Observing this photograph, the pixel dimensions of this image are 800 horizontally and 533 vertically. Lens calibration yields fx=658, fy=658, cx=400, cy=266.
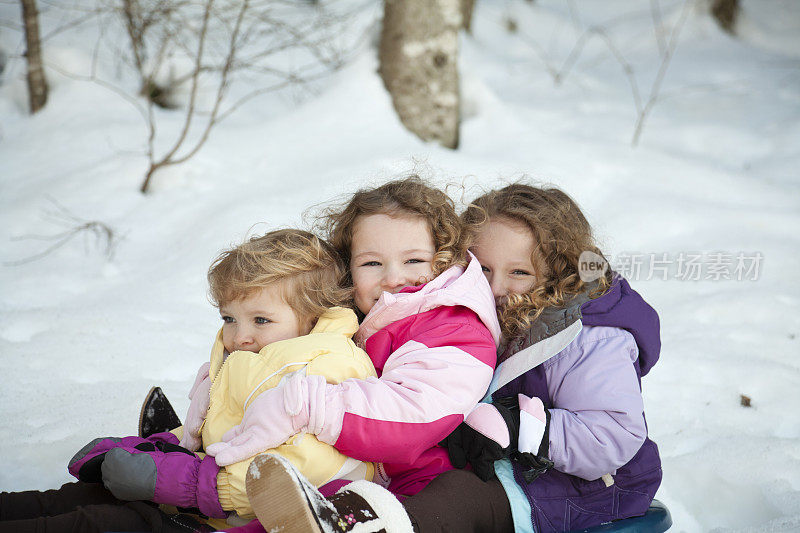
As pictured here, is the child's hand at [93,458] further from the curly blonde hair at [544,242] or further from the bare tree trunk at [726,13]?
the bare tree trunk at [726,13]

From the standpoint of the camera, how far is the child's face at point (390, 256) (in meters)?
1.84

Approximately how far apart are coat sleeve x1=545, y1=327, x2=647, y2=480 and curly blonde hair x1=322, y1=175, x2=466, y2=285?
0.42m

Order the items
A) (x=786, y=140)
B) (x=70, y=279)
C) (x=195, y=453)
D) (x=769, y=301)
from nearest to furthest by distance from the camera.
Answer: (x=195, y=453), (x=769, y=301), (x=70, y=279), (x=786, y=140)

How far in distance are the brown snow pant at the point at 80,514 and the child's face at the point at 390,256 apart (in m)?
0.75

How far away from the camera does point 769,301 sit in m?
3.16

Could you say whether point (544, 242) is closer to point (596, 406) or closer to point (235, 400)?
point (596, 406)

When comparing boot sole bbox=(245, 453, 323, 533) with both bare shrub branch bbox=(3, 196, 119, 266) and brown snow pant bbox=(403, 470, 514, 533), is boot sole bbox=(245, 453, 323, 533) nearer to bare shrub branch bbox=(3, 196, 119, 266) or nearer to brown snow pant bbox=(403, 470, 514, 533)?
brown snow pant bbox=(403, 470, 514, 533)

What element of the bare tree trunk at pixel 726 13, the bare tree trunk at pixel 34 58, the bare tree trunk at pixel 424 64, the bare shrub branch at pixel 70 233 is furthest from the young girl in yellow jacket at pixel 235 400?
the bare tree trunk at pixel 726 13

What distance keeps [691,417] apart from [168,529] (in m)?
1.89

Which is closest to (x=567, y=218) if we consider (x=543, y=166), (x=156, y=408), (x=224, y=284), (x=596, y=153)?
(x=224, y=284)

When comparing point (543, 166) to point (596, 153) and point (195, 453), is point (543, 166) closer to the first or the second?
point (596, 153)

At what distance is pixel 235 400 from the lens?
168 cm

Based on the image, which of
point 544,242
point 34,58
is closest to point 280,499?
point 544,242

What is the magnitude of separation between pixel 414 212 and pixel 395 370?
20.3 inches
